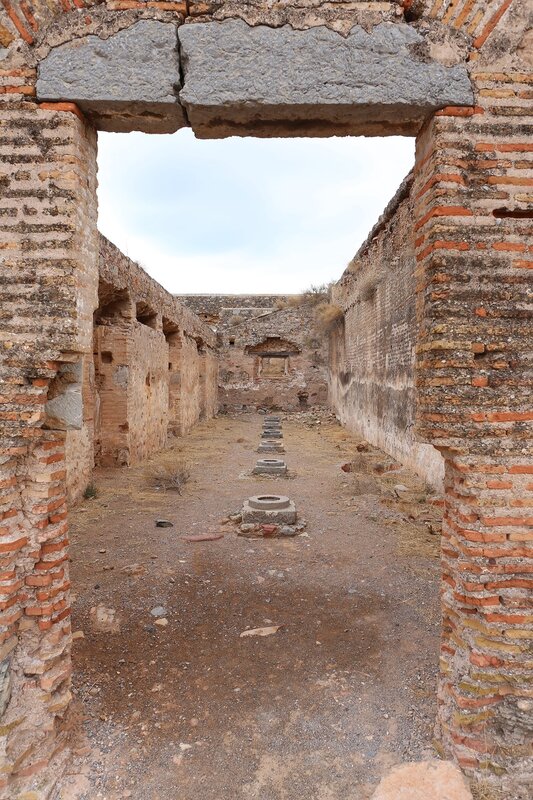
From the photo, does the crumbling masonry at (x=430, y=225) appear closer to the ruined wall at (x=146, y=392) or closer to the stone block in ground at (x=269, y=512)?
the stone block in ground at (x=269, y=512)

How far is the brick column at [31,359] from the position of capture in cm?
267

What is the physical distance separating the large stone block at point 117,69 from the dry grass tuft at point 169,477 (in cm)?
686

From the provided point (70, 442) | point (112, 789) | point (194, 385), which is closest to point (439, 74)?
point (112, 789)

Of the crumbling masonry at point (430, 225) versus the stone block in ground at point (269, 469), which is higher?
the crumbling masonry at point (430, 225)

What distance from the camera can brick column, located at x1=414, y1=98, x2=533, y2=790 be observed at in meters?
2.65

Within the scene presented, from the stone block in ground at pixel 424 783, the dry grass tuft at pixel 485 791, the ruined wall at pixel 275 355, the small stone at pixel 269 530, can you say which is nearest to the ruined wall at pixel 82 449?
the small stone at pixel 269 530

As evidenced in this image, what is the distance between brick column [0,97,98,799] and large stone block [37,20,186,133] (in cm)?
11

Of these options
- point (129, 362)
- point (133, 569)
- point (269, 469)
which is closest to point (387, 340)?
point (269, 469)

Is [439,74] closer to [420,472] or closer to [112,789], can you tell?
[112,789]

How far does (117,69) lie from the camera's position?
8.95ft

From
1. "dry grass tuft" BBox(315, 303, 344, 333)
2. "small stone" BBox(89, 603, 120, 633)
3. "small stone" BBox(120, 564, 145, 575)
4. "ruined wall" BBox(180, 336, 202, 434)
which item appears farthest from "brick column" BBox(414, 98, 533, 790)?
"dry grass tuft" BBox(315, 303, 344, 333)

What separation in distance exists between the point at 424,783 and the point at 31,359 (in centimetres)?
309

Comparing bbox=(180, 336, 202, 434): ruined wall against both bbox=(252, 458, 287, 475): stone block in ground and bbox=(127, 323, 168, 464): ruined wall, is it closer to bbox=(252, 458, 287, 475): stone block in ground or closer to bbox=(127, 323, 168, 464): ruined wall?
bbox=(127, 323, 168, 464): ruined wall

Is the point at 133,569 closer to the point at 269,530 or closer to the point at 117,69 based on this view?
the point at 269,530
